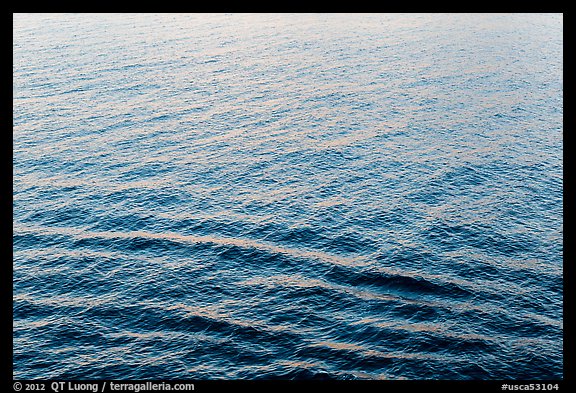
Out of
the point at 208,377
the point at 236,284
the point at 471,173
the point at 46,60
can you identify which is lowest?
the point at 208,377

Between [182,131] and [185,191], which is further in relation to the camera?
[182,131]

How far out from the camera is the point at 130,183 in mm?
123438

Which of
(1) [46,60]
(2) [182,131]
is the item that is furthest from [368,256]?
(1) [46,60]

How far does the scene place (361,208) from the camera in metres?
114

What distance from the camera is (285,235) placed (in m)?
105

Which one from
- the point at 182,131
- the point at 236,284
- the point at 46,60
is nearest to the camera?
the point at 236,284

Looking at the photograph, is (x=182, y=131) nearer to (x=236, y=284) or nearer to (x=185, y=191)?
(x=185, y=191)

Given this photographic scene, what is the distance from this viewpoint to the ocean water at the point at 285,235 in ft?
258

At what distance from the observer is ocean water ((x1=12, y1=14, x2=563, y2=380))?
7850 centimetres

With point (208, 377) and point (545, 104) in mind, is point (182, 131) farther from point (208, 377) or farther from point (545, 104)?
point (545, 104)

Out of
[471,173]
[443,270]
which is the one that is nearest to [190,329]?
[443,270]

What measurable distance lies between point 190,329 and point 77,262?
26506 mm

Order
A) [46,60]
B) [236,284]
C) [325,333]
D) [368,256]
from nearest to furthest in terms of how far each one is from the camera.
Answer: [325,333]
[236,284]
[368,256]
[46,60]

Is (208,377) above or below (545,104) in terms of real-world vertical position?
below
